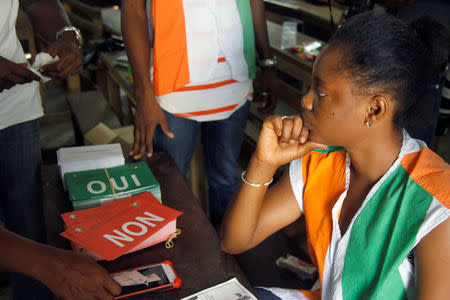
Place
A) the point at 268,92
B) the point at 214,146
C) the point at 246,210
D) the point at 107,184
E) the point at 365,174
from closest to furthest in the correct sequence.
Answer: the point at 365,174, the point at 246,210, the point at 107,184, the point at 214,146, the point at 268,92

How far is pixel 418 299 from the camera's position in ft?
3.26

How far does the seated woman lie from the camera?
100 cm

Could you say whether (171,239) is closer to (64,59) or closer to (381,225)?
(381,225)

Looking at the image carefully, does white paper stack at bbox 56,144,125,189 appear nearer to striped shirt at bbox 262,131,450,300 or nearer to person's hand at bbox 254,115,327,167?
person's hand at bbox 254,115,327,167

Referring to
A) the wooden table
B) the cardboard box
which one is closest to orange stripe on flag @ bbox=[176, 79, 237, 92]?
the wooden table

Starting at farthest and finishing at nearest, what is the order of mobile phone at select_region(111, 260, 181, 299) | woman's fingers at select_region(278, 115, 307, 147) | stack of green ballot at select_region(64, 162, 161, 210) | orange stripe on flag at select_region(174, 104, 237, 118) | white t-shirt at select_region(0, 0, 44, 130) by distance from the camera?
orange stripe on flag at select_region(174, 104, 237, 118) → white t-shirt at select_region(0, 0, 44, 130) → stack of green ballot at select_region(64, 162, 161, 210) → woman's fingers at select_region(278, 115, 307, 147) → mobile phone at select_region(111, 260, 181, 299)

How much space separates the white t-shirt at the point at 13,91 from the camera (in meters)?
1.47

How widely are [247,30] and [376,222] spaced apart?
3.62 ft

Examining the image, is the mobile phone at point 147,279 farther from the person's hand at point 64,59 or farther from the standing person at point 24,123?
the person's hand at point 64,59

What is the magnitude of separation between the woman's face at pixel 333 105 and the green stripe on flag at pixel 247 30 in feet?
2.74

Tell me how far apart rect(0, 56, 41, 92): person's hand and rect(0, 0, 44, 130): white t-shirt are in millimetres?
128

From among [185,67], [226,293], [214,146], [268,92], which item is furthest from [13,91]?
[268,92]

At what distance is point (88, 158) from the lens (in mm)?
1526

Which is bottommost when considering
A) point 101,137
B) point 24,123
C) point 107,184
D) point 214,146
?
point 101,137
